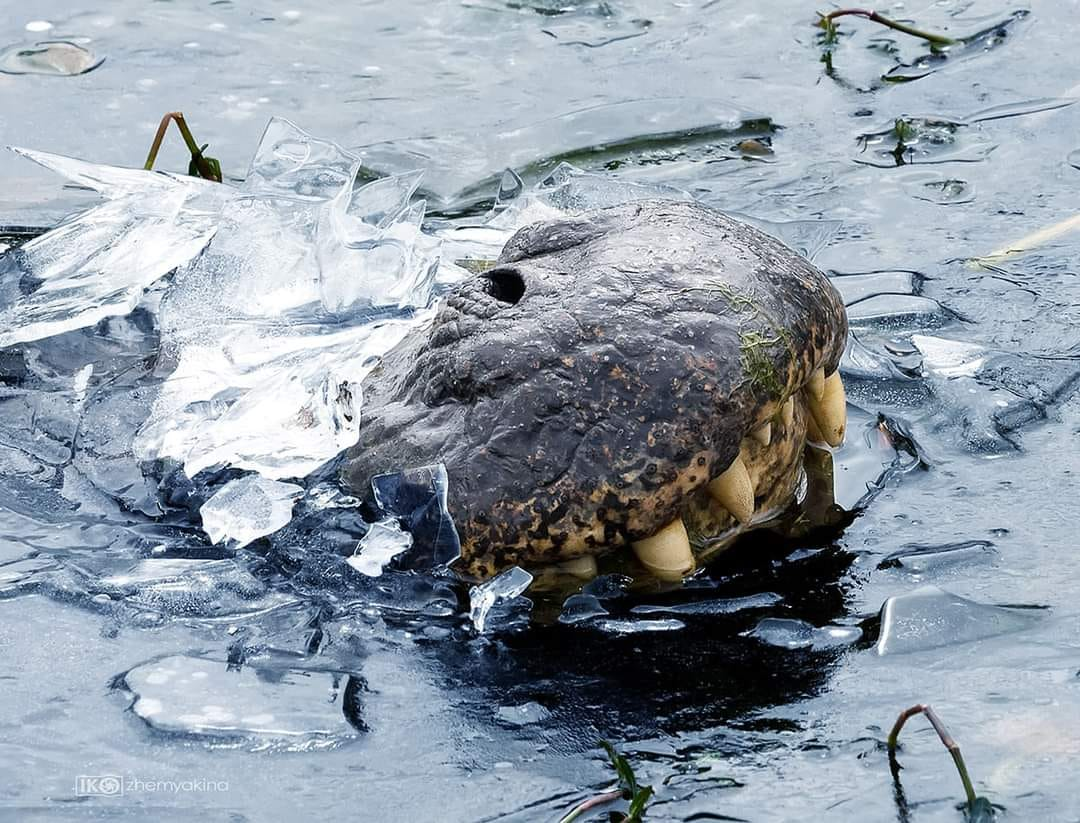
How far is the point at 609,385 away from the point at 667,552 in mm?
386

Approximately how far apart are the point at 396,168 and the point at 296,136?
116cm

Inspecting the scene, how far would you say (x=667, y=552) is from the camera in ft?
10.6

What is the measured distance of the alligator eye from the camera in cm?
340

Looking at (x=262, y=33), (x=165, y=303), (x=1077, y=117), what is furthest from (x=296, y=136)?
(x=1077, y=117)

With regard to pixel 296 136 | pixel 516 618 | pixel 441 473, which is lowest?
pixel 516 618

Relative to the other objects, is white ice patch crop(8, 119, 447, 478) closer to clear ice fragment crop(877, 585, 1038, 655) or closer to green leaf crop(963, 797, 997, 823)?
clear ice fragment crop(877, 585, 1038, 655)

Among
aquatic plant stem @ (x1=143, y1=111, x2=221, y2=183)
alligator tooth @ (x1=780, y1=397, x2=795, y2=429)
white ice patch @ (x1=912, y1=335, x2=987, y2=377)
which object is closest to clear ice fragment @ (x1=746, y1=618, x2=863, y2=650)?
alligator tooth @ (x1=780, y1=397, x2=795, y2=429)

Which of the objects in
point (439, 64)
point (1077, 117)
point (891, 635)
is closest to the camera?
point (891, 635)

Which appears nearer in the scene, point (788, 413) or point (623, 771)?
point (623, 771)

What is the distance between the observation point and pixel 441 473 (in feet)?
10.5

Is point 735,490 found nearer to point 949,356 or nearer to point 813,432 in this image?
point 813,432

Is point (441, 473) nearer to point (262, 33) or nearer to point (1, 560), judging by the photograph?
point (1, 560)

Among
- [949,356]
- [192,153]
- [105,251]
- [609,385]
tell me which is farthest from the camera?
[192,153]

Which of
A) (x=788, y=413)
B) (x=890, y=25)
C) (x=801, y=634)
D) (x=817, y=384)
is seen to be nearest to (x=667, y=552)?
(x=801, y=634)
